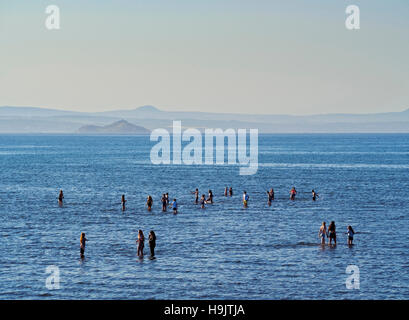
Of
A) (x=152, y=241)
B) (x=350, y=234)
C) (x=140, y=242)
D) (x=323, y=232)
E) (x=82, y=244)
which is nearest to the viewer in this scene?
(x=82, y=244)

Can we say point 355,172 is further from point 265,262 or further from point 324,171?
point 265,262

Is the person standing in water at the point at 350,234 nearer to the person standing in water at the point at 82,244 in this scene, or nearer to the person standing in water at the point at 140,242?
the person standing in water at the point at 140,242

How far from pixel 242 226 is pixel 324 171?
7040cm

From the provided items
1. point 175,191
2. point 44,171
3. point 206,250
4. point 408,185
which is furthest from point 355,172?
point 206,250

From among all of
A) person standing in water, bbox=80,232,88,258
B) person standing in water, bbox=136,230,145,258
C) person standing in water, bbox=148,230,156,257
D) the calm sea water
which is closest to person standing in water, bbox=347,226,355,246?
the calm sea water

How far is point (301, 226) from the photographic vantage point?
51.5 meters

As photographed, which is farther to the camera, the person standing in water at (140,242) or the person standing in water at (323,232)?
the person standing in water at (323,232)

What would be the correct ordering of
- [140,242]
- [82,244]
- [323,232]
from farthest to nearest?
[323,232] → [140,242] → [82,244]

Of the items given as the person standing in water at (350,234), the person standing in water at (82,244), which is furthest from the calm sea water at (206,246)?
the person standing in water at (350,234)

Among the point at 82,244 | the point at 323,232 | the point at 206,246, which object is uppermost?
the point at 323,232

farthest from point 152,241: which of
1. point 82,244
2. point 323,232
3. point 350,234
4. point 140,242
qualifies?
point 350,234

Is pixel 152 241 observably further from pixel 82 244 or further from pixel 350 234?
pixel 350 234

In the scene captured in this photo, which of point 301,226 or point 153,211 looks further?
point 153,211

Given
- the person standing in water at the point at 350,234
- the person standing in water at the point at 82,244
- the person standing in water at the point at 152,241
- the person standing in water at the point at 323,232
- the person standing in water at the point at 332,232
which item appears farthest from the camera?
the person standing in water at the point at 323,232
